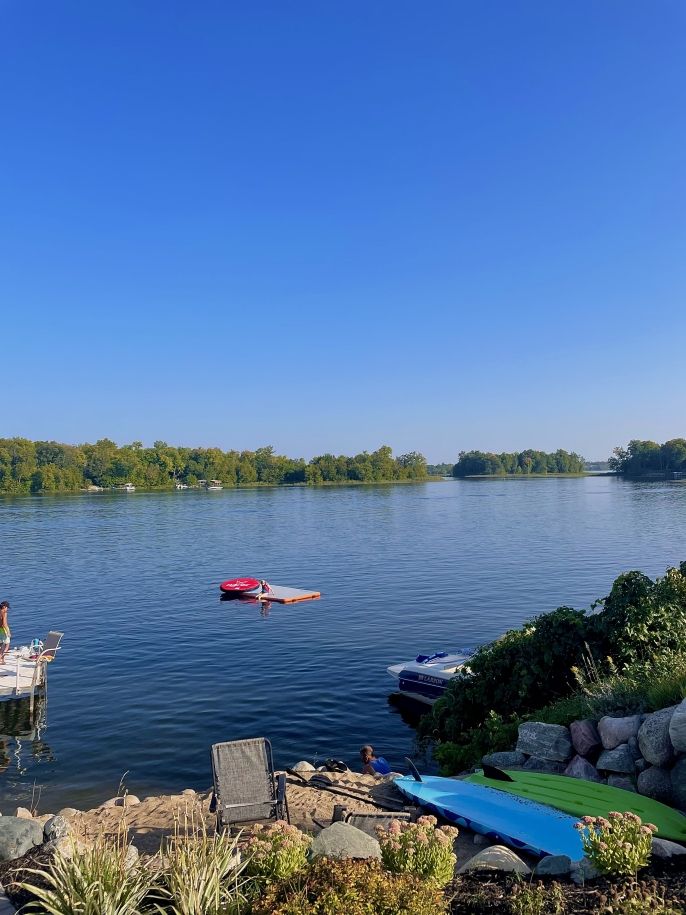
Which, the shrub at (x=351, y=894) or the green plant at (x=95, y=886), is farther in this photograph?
the green plant at (x=95, y=886)

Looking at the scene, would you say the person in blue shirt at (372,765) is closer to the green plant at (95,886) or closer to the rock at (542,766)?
the rock at (542,766)

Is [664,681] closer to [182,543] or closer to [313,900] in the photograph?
[313,900]

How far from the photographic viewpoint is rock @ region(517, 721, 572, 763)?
10773 mm

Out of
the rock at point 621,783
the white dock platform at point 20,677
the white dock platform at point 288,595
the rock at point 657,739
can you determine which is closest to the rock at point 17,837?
the rock at point 621,783

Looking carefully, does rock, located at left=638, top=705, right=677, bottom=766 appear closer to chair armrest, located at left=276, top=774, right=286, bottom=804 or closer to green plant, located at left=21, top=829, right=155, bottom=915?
chair armrest, located at left=276, top=774, right=286, bottom=804

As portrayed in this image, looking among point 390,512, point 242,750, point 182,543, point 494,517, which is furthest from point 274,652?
point 390,512

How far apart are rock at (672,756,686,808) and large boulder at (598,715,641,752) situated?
99cm

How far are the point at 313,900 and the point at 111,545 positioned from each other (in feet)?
191

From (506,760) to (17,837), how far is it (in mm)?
7151

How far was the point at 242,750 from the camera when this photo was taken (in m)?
10.1

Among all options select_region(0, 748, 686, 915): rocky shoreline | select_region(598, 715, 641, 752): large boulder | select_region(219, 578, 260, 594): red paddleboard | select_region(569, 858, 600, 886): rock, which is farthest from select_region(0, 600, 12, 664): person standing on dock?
select_region(569, 858, 600, 886): rock

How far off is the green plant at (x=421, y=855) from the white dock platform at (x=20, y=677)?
15.3 meters

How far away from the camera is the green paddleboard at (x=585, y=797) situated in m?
8.11

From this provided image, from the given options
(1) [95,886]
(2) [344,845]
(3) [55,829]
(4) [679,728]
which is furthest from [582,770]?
(1) [95,886]
